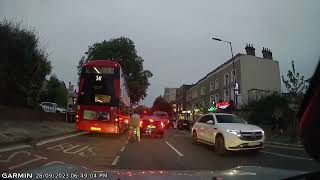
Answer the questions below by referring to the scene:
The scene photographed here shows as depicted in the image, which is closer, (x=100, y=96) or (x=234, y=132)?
(x=234, y=132)

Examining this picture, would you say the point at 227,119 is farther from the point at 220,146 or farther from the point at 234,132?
the point at 234,132

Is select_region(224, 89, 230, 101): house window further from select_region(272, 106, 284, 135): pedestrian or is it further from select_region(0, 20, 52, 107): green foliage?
select_region(0, 20, 52, 107): green foliage

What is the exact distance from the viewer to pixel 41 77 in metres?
34.8

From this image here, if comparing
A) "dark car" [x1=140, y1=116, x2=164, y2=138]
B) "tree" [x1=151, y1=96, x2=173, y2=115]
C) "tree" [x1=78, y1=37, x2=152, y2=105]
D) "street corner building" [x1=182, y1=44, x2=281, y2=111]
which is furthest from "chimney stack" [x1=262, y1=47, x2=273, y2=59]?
"tree" [x1=151, y1=96, x2=173, y2=115]

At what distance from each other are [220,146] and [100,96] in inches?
417

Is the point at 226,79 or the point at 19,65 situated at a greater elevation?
the point at 226,79

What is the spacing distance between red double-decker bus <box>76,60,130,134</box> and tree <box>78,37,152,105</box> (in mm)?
47872

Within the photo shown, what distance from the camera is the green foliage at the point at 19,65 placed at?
30.6m

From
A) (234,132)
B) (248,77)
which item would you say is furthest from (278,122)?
(248,77)

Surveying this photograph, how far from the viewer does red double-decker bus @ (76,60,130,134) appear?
90.0 ft

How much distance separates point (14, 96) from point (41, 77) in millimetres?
3335

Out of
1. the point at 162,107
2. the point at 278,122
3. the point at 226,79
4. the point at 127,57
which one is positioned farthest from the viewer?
the point at 162,107

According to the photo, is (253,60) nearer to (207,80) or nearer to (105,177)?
(207,80)

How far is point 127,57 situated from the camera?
78.1 metres
